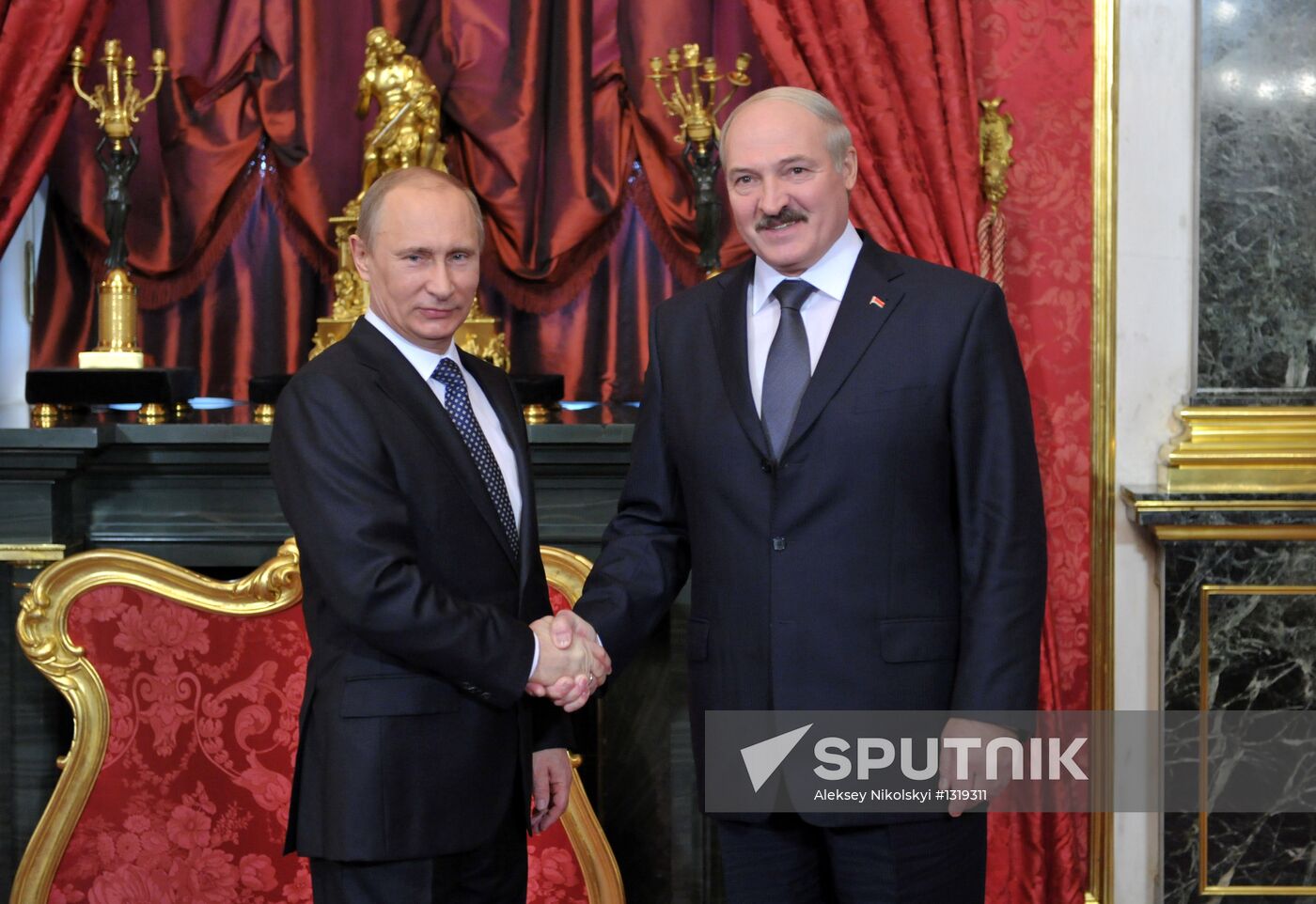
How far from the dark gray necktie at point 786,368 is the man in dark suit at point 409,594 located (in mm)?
388

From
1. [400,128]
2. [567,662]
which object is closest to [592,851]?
[567,662]

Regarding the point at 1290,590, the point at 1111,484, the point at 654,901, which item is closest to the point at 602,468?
the point at 654,901

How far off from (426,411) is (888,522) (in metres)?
0.65

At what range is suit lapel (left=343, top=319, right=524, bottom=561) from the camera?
2.09 meters

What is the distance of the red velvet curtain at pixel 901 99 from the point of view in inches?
130

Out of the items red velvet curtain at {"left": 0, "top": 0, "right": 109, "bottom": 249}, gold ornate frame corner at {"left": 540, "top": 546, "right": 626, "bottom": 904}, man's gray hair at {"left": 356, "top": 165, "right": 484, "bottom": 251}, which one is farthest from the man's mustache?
red velvet curtain at {"left": 0, "top": 0, "right": 109, "bottom": 249}

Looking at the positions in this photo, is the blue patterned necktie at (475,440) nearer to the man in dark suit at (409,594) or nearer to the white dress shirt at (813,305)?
the man in dark suit at (409,594)

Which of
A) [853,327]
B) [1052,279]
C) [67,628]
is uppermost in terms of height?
[1052,279]

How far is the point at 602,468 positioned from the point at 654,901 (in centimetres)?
94

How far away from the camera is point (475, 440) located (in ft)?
7.13

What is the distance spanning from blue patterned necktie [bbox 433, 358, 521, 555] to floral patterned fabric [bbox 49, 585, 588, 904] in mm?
1046

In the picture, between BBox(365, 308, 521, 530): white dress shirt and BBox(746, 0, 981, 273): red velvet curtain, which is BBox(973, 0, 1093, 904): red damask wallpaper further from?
BBox(365, 308, 521, 530): white dress shirt

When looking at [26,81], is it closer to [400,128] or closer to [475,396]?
[400,128]

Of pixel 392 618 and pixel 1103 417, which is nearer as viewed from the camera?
pixel 392 618
